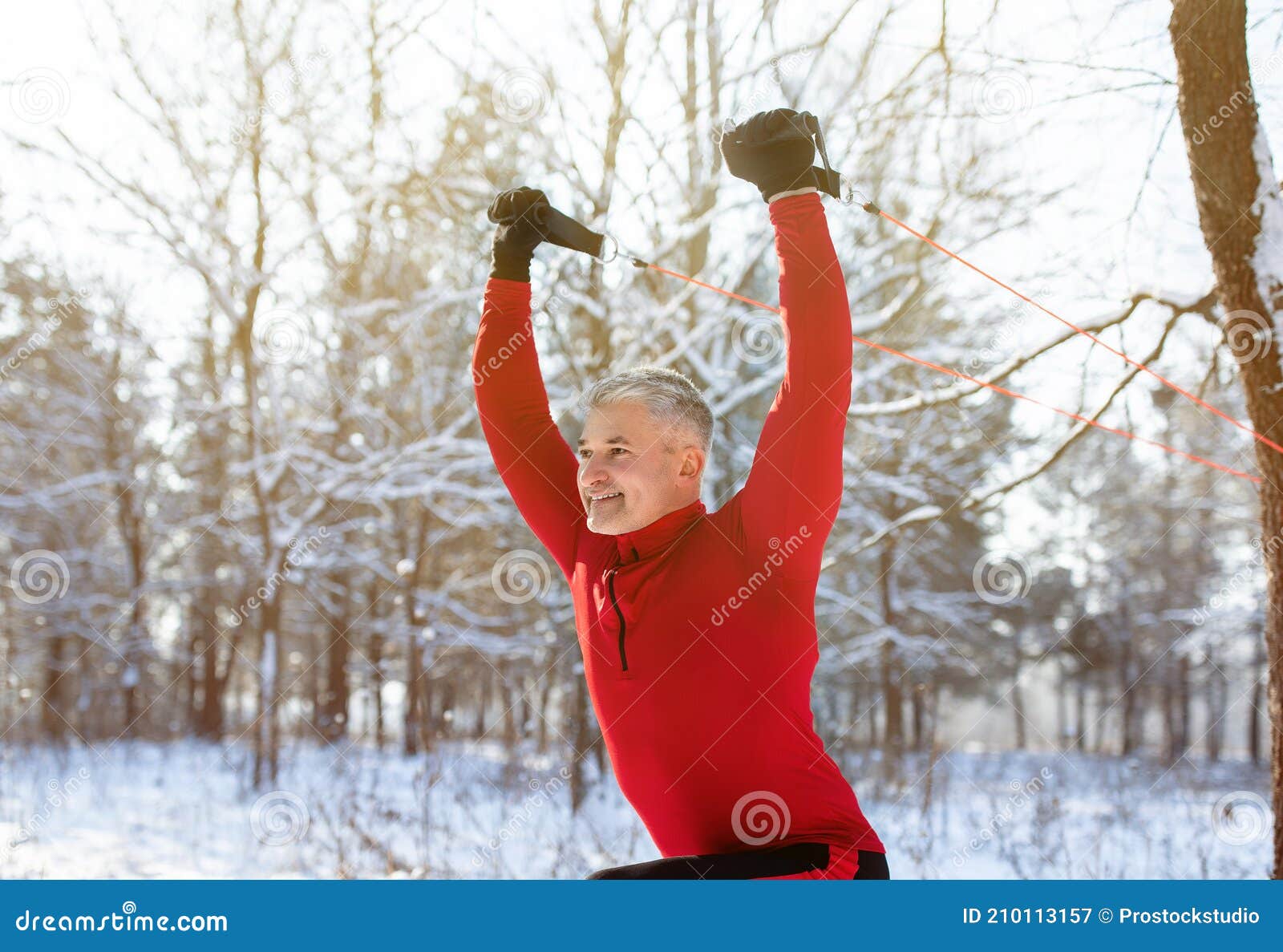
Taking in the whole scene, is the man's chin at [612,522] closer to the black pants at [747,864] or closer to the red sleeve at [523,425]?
the red sleeve at [523,425]

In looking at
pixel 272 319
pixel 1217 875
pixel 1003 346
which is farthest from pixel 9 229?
pixel 1217 875

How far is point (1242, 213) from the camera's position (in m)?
3.63

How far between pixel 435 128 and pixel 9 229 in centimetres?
601

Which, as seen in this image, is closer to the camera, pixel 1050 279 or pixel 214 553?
pixel 1050 279

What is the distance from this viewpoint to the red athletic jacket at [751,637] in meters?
1.71

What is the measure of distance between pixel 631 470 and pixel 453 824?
251 inches

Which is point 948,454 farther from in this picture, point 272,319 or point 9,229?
point 9,229

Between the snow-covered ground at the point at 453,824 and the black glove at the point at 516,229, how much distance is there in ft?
13.6

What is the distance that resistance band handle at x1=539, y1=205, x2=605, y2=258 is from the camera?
2352 millimetres

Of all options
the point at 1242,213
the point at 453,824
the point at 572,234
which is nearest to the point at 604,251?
the point at 572,234

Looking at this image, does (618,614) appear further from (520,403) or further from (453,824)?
(453,824)

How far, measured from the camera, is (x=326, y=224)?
8.63 meters
